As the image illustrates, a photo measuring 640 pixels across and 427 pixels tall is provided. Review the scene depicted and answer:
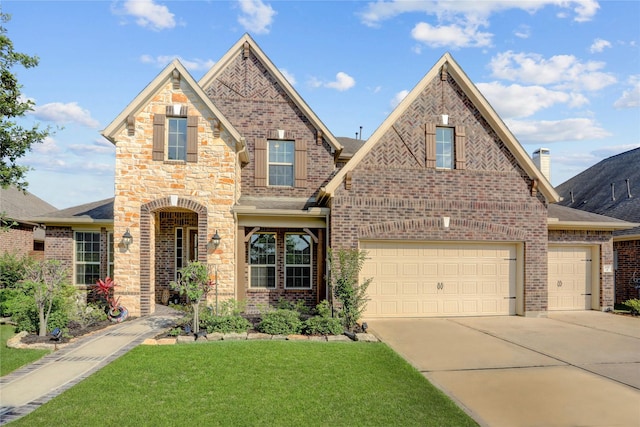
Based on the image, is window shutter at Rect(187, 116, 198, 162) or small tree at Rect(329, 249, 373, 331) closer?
small tree at Rect(329, 249, 373, 331)

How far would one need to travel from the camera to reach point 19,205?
22.2m

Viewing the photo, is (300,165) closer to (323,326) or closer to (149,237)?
(149,237)

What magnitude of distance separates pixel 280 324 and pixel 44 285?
5313 millimetres

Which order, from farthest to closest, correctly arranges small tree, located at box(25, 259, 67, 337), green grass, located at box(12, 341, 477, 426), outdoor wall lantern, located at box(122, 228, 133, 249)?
outdoor wall lantern, located at box(122, 228, 133, 249) → small tree, located at box(25, 259, 67, 337) → green grass, located at box(12, 341, 477, 426)

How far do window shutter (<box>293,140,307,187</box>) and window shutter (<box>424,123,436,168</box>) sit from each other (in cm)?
426

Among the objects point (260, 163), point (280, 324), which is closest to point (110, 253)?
point (260, 163)

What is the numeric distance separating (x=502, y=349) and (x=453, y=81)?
7968mm

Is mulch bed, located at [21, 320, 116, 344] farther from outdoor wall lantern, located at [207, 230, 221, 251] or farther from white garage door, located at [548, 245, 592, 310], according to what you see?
white garage door, located at [548, 245, 592, 310]

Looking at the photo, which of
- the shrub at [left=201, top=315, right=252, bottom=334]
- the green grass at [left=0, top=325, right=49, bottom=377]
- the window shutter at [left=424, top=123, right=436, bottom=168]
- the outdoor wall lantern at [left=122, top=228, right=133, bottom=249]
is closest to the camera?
the green grass at [left=0, top=325, right=49, bottom=377]

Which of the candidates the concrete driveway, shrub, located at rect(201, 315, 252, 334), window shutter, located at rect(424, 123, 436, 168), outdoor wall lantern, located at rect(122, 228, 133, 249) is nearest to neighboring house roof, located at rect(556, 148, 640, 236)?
the concrete driveway

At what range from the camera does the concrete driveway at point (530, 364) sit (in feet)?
17.3

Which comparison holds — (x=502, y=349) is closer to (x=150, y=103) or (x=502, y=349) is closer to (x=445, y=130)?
(x=445, y=130)

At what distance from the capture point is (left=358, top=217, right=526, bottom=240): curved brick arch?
11632 millimetres

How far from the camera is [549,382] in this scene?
20.9 feet
